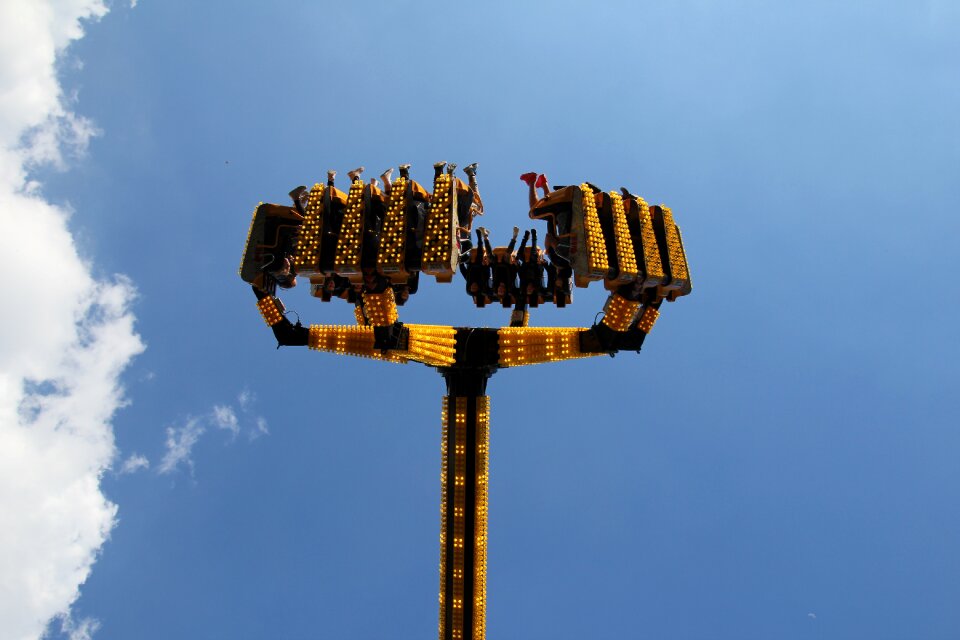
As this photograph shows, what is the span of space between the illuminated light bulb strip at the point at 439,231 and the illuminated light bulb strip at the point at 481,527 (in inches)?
218

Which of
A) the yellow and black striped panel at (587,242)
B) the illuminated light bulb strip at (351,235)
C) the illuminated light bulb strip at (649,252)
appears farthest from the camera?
the illuminated light bulb strip at (649,252)

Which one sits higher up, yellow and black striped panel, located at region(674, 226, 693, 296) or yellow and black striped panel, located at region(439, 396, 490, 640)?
yellow and black striped panel, located at region(674, 226, 693, 296)

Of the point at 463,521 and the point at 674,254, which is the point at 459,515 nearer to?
the point at 463,521

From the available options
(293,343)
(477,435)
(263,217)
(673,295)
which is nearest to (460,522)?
(477,435)

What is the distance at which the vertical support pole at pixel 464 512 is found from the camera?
1495 centimetres

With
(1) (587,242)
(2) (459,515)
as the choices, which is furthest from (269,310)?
(1) (587,242)

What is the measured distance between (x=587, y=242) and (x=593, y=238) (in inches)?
7.1

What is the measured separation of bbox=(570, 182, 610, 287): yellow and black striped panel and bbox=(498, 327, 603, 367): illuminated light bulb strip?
282 cm

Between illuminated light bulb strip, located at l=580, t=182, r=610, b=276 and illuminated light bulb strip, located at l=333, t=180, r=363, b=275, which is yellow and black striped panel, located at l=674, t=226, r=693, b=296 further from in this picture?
illuminated light bulb strip, located at l=333, t=180, r=363, b=275

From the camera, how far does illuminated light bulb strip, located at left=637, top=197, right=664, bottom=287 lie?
11797 mm

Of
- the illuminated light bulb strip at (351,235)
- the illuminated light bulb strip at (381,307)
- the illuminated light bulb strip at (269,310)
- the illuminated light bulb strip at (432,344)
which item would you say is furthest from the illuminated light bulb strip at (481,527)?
the illuminated light bulb strip at (351,235)

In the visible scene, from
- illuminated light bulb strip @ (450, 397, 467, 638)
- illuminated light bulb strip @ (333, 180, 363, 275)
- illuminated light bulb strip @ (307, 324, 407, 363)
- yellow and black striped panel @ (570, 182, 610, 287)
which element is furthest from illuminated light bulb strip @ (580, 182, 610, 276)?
illuminated light bulb strip @ (450, 397, 467, 638)

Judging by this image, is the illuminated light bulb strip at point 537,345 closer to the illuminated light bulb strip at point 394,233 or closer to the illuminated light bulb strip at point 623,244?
the illuminated light bulb strip at point 623,244

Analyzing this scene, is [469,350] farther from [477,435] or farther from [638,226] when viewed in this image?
[638,226]
